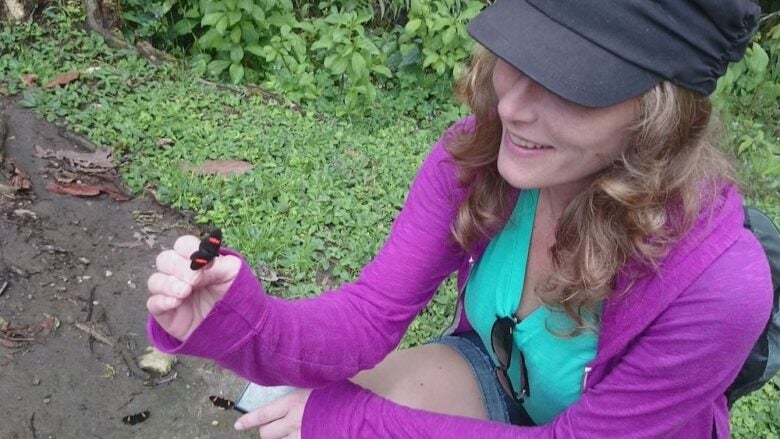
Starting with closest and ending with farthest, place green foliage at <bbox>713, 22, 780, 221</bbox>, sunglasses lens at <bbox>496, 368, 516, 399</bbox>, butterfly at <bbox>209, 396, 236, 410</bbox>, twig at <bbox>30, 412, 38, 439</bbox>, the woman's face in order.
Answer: the woman's face < sunglasses lens at <bbox>496, 368, 516, 399</bbox> < twig at <bbox>30, 412, 38, 439</bbox> < butterfly at <bbox>209, 396, 236, 410</bbox> < green foliage at <bbox>713, 22, 780, 221</bbox>

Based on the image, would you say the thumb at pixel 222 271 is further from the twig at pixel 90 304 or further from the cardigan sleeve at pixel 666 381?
the twig at pixel 90 304

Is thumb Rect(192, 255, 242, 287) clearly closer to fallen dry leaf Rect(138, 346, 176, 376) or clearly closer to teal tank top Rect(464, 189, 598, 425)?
teal tank top Rect(464, 189, 598, 425)

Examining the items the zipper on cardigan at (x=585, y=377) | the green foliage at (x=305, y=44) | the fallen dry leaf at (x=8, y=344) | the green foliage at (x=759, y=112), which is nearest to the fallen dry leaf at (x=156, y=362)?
the fallen dry leaf at (x=8, y=344)

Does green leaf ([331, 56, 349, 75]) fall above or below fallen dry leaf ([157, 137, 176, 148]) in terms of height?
above

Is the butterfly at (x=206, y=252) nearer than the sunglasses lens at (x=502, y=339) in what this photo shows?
Yes

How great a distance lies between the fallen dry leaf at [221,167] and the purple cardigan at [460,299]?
162 cm

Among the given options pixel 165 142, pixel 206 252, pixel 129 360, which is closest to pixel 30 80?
pixel 165 142

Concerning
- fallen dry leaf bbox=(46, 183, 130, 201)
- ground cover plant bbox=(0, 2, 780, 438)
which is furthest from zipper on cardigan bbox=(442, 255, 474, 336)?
fallen dry leaf bbox=(46, 183, 130, 201)

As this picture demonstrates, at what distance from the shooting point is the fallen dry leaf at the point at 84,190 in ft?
10.4

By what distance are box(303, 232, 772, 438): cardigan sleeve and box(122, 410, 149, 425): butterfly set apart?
2.77 feet

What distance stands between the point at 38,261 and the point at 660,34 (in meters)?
2.36

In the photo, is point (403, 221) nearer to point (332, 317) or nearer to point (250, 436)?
point (332, 317)

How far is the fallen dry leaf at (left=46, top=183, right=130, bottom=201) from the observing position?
3.17 m

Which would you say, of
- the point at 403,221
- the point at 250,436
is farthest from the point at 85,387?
the point at 403,221
